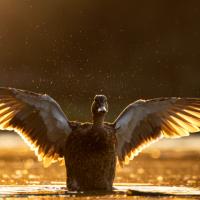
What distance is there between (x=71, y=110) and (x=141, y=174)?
11.0 metres

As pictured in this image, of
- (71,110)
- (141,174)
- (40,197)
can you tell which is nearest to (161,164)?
(141,174)

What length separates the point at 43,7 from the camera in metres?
37.6

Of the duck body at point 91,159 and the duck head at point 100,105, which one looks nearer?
the duck body at point 91,159

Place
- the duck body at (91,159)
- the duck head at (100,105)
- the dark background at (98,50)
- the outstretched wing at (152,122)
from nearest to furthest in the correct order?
the duck body at (91,159) → the duck head at (100,105) → the outstretched wing at (152,122) → the dark background at (98,50)

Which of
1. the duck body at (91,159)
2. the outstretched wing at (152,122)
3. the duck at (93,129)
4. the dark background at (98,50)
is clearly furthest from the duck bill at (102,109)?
the dark background at (98,50)

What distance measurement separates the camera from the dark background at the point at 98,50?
1199 inches

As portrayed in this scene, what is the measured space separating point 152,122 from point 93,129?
123 cm

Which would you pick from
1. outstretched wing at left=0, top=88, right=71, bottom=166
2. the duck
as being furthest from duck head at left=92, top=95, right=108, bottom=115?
outstretched wing at left=0, top=88, right=71, bottom=166

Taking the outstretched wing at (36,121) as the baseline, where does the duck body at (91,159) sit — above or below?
below

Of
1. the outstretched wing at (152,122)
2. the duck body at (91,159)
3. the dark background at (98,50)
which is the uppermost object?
the dark background at (98,50)

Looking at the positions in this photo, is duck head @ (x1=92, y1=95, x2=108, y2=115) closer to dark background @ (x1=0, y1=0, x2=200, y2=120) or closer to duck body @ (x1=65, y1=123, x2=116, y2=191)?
duck body @ (x1=65, y1=123, x2=116, y2=191)

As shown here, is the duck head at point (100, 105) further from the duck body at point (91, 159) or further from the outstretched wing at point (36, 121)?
the outstretched wing at point (36, 121)

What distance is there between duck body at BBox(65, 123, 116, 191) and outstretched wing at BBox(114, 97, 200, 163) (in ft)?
1.63

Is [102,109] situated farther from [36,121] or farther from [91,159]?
[36,121]
